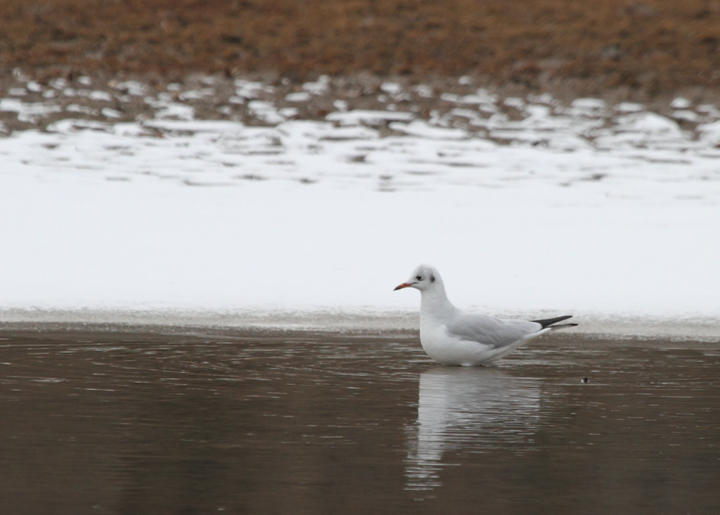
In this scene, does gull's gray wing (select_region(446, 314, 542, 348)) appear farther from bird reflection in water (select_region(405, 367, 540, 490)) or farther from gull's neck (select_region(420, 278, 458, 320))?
bird reflection in water (select_region(405, 367, 540, 490))

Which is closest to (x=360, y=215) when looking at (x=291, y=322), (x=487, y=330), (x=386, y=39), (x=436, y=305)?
(x=291, y=322)

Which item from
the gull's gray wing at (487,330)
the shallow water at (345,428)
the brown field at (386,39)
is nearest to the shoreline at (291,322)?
the shallow water at (345,428)

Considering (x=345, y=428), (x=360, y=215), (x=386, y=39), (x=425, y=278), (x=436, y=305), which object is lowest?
(x=345, y=428)

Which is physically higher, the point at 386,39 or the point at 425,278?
the point at 386,39

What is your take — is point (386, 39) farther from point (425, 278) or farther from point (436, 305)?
point (436, 305)

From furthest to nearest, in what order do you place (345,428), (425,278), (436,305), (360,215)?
(360,215)
(425,278)
(436,305)
(345,428)

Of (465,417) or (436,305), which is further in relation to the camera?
(436,305)

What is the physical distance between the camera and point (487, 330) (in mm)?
8039

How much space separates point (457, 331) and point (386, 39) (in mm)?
13322

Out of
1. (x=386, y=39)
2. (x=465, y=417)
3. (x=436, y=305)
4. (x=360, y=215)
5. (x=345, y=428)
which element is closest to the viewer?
(x=345, y=428)

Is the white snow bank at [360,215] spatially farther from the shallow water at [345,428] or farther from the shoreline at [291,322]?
the shallow water at [345,428]

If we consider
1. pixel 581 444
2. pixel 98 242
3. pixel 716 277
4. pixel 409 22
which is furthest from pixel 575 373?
pixel 409 22

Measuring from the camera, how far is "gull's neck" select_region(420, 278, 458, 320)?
809 cm

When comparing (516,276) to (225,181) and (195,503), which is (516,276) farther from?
(195,503)
